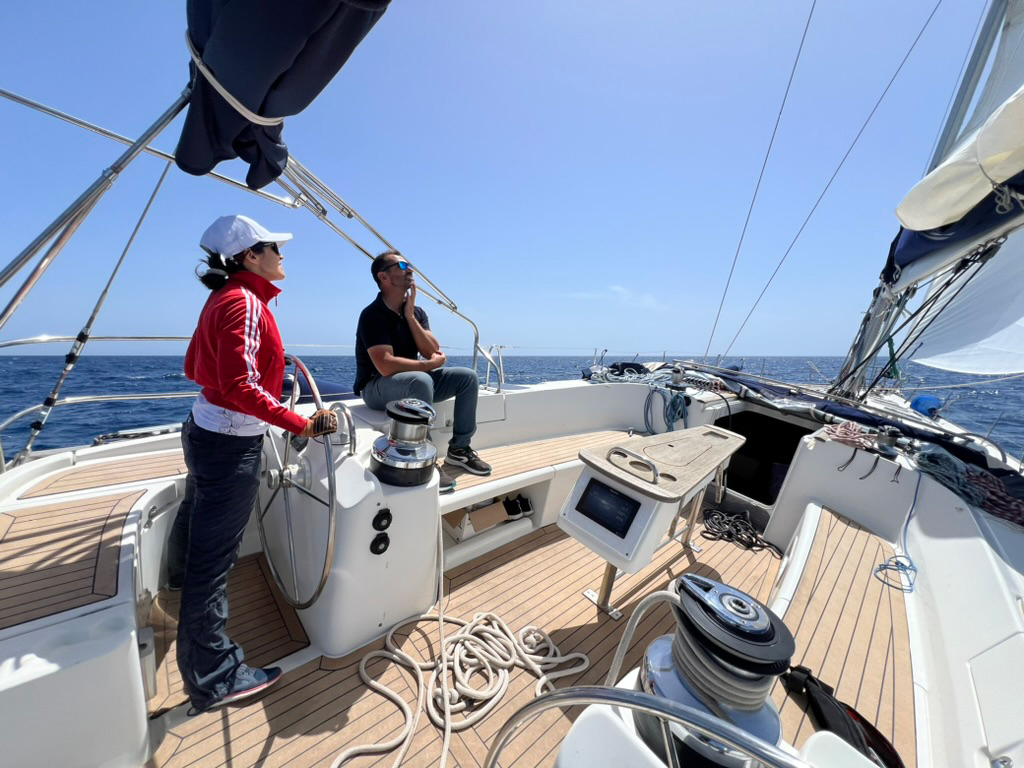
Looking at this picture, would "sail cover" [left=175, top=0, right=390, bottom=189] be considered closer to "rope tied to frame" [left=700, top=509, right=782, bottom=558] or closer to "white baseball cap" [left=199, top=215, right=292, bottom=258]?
"white baseball cap" [left=199, top=215, right=292, bottom=258]

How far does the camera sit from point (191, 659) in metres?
1.39

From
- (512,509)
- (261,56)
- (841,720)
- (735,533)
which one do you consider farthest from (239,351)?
(735,533)

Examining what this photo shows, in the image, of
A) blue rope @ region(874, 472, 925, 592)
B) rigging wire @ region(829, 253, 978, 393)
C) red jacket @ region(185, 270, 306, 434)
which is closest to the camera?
red jacket @ region(185, 270, 306, 434)

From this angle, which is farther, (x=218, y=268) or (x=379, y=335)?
(x=379, y=335)

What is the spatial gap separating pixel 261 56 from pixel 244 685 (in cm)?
206

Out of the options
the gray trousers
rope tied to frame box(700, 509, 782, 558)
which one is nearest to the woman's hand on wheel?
the gray trousers

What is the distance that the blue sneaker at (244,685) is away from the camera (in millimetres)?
1432

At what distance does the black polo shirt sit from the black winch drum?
0.69 metres

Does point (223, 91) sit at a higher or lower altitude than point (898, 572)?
Answer: higher

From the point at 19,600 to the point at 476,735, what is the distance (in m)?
1.47

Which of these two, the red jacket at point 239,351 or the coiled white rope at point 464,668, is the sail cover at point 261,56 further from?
the coiled white rope at point 464,668

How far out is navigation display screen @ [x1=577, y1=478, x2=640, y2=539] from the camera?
192cm

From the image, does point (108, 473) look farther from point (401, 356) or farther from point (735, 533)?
point (735, 533)

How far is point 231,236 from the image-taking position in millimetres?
1354
